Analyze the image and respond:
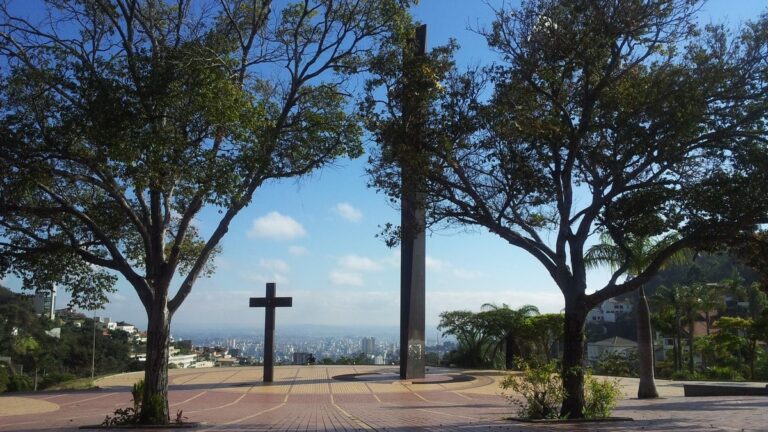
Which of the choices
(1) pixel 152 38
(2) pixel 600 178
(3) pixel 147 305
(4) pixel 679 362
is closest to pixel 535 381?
(2) pixel 600 178

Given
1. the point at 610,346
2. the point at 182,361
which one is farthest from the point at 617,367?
the point at 182,361

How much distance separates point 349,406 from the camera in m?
15.3

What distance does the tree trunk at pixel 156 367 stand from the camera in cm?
1108

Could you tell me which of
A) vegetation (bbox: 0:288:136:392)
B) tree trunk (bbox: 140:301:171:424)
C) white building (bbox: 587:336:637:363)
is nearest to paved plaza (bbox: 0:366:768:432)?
tree trunk (bbox: 140:301:171:424)

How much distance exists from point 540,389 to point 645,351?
7.95 metres

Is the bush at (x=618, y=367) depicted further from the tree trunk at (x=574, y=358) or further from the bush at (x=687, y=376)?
the tree trunk at (x=574, y=358)

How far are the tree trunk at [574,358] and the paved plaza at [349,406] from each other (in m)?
0.77

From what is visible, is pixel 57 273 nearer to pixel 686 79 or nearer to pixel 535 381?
pixel 535 381

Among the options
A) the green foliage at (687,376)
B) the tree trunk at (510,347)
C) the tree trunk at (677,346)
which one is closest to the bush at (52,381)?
the tree trunk at (510,347)

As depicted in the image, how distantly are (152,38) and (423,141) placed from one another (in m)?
5.58

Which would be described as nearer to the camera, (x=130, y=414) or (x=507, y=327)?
(x=130, y=414)

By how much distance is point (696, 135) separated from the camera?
1116 cm

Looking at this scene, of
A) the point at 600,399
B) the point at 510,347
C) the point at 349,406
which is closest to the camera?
the point at 600,399

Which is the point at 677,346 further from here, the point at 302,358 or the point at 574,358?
the point at 574,358
